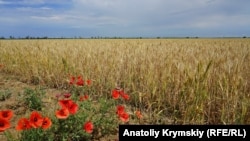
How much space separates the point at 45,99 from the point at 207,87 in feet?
8.84

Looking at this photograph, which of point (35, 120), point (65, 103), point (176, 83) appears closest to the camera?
point (35, 120)

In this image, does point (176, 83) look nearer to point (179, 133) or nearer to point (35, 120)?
point (179, 133)

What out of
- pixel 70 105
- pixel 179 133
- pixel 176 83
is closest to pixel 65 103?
pixel 70 105

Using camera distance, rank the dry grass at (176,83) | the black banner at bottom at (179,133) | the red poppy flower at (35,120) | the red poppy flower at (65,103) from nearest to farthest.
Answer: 1. the red poppy flower at (35,120)
2. the red poppy flower at (65,103)
3. the black banner at bottom at (179,133)
4. the dry grass at (176,83)

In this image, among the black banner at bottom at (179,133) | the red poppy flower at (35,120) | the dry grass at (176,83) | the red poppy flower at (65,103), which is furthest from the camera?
the dry grass at (176,83)

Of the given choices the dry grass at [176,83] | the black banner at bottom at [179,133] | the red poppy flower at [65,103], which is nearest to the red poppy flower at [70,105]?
the red poppy flower at [65,103]

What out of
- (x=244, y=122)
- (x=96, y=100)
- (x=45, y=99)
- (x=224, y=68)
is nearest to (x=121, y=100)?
(x=96, y=100)

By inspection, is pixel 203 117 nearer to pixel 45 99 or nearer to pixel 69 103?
pixel 69 103

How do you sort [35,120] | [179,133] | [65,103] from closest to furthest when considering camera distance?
[35,120] → [65,103] → [179,133]

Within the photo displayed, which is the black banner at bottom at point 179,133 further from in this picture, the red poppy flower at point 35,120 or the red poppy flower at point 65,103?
the red poppy flower at point 35,120

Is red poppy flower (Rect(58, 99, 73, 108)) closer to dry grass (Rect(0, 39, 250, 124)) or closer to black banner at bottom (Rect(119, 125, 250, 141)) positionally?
black banner at bottom (Rect(119, 125, 250, 141))

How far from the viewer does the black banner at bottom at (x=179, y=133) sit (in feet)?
9.68

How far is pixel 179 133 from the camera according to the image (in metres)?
3.01

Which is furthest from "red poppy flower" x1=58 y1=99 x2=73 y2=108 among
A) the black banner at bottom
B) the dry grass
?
the dry grass
